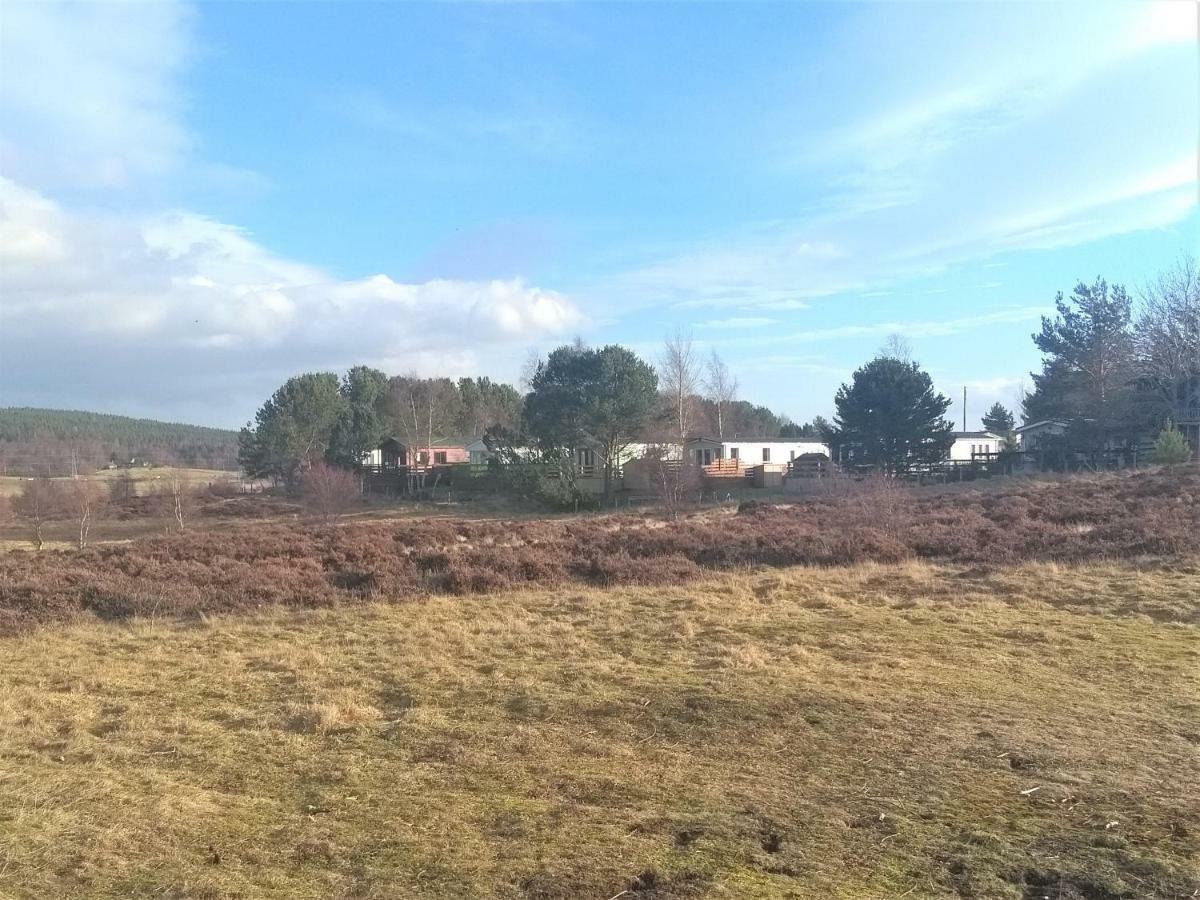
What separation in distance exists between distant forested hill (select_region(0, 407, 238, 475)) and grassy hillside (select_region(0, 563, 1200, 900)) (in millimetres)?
71915

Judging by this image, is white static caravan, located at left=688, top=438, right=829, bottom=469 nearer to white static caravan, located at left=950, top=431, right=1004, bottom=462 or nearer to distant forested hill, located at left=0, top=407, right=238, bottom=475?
white static caravan, located at left=950, top=431, right=1004, bottom=462

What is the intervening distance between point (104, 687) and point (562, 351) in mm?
39347

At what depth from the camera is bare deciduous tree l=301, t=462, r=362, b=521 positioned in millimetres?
33750

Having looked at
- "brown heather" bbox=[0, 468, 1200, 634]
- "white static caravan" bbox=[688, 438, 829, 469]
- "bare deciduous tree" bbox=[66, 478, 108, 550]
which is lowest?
"brown heather" bbox=[0, 468, 1200, 634]

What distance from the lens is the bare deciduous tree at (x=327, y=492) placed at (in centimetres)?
3375

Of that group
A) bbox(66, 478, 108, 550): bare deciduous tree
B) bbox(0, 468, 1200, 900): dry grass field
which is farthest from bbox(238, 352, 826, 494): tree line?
bbox(0, 468, 1200, 900): dry grass field

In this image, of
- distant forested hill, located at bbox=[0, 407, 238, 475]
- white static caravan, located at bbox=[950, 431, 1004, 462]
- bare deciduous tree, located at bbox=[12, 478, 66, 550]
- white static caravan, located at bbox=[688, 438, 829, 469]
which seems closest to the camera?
bare deciduous tree, located at bbox=[12, 478, 66, 550]

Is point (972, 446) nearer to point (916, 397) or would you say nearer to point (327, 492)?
point (916, 397)

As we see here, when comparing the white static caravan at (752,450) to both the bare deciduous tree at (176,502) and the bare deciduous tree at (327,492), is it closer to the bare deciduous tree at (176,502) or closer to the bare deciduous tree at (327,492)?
the bare deciduous tree at (327,492)

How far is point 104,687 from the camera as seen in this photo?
320 inches

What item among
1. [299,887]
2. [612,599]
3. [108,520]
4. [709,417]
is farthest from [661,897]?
[709,417]

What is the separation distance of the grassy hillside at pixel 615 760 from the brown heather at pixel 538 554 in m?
2.60

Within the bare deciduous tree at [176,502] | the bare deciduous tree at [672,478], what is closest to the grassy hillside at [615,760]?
the bare deciduous tree at [672,478]

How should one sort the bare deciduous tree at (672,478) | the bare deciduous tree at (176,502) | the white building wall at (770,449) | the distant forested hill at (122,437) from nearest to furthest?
the bare deciduous tree at (672,478), the bare deciduous tree at (176,502), the white building wall at (770,449), the distant forested hill at (122,437)
